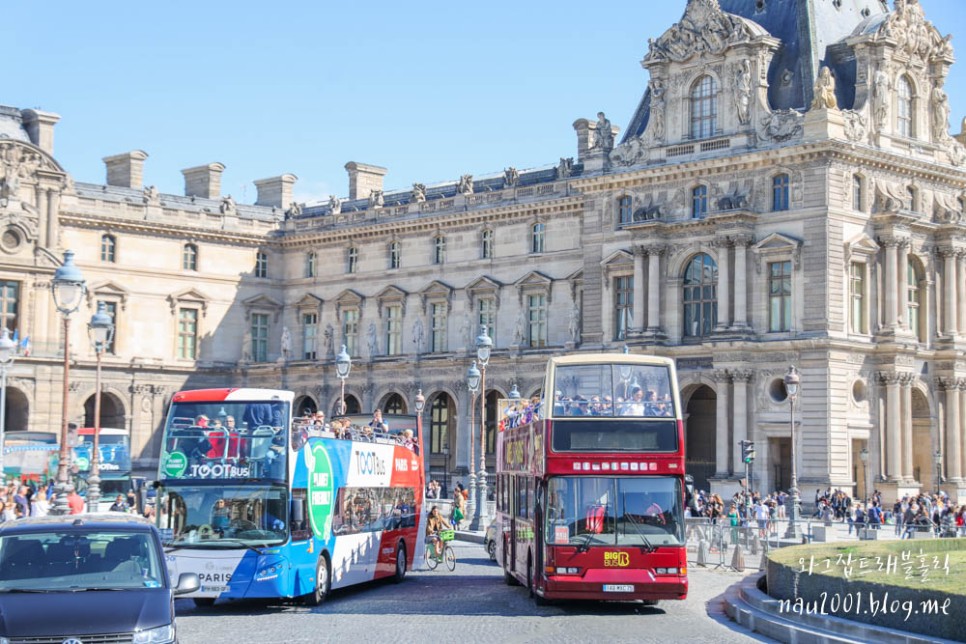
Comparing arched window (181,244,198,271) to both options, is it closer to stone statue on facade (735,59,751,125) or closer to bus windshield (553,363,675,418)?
stone statue on facade (735,59,751,125)

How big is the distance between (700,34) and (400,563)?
3229 cm

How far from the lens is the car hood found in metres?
15.8

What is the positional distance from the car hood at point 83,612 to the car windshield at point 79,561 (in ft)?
1.36

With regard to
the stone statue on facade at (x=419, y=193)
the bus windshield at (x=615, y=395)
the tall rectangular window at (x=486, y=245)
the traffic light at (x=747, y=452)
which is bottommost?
the traffic light at (x=747, y=452)

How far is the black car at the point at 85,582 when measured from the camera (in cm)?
1584

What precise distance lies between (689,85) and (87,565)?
47250 mm

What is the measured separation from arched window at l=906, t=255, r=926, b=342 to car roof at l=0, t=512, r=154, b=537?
154 feet

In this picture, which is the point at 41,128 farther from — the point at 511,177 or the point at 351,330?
the point at 511,177

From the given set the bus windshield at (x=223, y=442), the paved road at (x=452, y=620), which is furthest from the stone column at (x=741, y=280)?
the bus windshield at (x=223, y=442)

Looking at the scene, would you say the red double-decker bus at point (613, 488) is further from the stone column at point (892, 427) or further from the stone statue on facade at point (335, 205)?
the stone statue on facade at point (335, 205)

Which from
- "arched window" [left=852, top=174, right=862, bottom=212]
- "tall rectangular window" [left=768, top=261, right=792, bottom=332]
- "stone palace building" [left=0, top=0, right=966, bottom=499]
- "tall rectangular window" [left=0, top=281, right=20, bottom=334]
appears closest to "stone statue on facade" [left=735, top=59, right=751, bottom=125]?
"stone palace building" [left=0, top=0, right=966, bottom=499]

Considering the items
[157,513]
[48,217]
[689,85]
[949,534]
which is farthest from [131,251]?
[157,513]

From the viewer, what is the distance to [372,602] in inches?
1168

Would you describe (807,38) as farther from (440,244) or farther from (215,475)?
(215,475)
